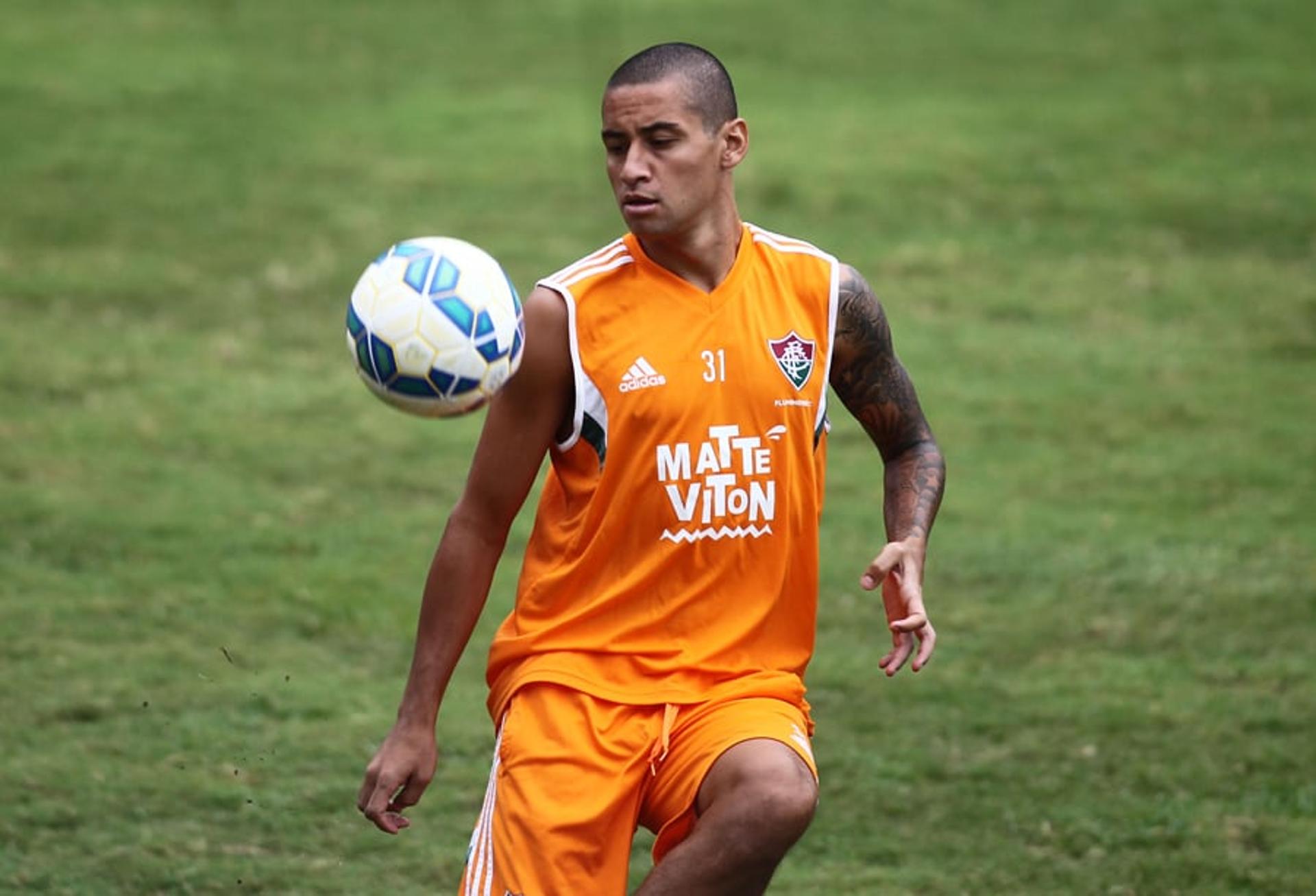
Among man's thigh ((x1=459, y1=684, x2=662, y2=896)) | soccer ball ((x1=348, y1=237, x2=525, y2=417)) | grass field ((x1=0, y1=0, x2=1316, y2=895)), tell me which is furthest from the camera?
grass field ((x1=0, y1=0, x2=1316, y2=895))

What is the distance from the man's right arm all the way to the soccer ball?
23 centimetres

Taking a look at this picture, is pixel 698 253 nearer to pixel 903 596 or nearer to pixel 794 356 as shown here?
pixel 794 356

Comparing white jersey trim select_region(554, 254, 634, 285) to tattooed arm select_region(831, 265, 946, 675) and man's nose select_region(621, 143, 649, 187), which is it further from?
tattooed arm select_region(831, 265, 946, 675)

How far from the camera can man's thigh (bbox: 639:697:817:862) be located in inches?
181

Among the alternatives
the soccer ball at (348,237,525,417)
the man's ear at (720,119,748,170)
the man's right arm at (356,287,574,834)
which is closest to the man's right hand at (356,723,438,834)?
the man's right arm at (356,287,574,834)

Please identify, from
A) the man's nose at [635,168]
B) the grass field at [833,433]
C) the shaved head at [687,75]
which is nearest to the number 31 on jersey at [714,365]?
the man's nose at [635,168]

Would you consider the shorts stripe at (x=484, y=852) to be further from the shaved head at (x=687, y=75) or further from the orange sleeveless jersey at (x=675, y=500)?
the shaved head at (x=687, y=75)

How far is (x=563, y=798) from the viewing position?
181 inches

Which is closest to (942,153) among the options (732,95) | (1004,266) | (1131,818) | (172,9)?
(1004,266)

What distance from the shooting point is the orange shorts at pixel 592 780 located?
4.56 meters

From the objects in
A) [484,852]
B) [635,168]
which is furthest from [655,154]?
[484,852]

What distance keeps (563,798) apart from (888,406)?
4.28 ft

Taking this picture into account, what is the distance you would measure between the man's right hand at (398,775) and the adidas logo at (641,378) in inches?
34.6

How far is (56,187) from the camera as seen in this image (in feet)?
50.7
